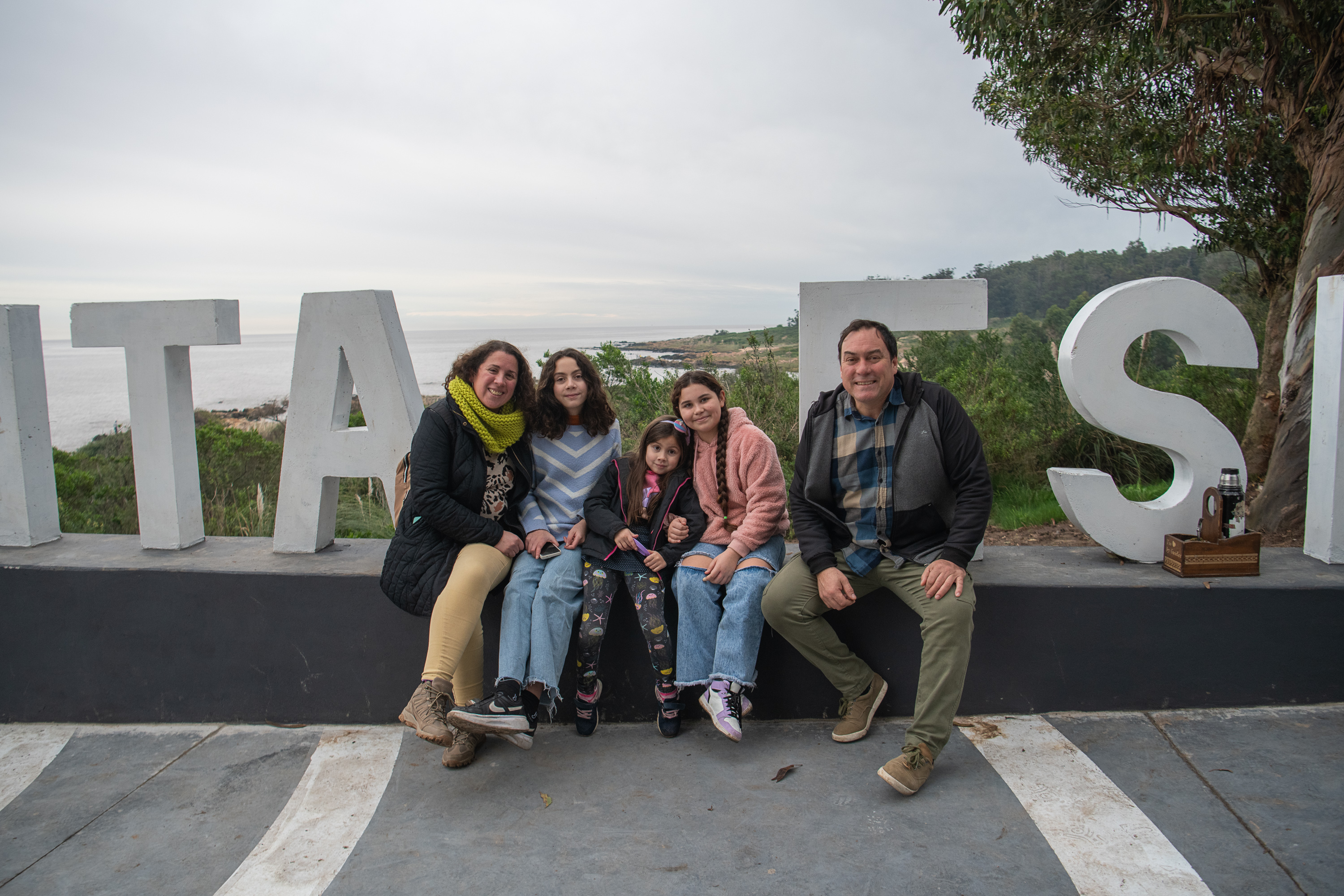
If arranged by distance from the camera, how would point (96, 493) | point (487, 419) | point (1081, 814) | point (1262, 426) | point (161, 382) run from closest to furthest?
point (1081, 814), point (487, 419), point (161, 382), point (1262, 426), point (96, 493)

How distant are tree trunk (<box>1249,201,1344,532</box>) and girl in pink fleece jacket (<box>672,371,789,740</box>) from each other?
3.00 metres

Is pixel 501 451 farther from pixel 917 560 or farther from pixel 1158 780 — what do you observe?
pixel 1158 780

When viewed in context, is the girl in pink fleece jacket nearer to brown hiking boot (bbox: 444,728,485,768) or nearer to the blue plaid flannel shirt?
the blue plaid flannel shirt

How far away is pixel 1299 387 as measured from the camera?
433 cm

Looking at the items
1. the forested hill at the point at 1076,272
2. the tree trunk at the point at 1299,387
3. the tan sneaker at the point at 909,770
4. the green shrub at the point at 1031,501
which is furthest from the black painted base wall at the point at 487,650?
the forested hill at the point at 1076,272

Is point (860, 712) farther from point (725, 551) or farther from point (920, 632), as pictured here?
point (725, 551)

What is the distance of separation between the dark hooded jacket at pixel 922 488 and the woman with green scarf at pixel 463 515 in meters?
1.10

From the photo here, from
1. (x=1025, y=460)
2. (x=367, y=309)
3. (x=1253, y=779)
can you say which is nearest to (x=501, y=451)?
(x=367, y=309)

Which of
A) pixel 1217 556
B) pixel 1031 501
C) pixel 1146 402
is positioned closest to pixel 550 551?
pixel 1146 402

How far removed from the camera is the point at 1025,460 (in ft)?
21.0

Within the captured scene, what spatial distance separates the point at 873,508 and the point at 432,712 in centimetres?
164

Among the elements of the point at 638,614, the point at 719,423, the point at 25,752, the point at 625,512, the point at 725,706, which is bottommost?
the point at 25,752

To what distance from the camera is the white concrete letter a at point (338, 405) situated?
3.24 metres

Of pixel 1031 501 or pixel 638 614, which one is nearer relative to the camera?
pixel 638 614
